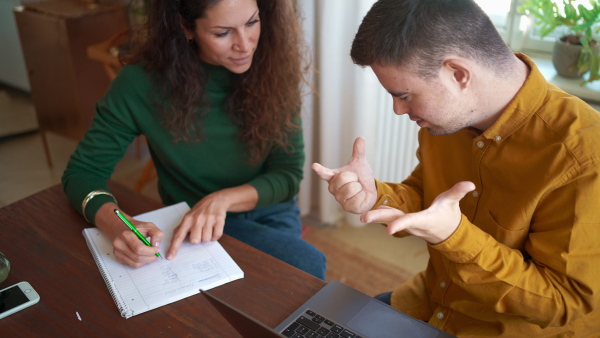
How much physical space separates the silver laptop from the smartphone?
0.46 metres

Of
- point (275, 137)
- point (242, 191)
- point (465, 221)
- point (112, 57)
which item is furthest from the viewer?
point (112, 57)

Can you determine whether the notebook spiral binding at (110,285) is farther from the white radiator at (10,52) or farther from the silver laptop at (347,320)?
the white radiator at (10,52)

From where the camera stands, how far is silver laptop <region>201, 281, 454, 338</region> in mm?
959

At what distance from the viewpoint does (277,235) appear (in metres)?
1.48

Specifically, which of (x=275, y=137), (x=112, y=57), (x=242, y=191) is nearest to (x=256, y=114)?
(x=275, y=137)

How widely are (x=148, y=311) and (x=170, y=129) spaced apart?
2.06 ft

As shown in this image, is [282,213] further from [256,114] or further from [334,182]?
[334,182]

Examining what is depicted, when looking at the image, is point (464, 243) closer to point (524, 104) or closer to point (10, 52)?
point (524, 104)

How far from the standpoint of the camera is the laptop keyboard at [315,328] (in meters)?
0.95

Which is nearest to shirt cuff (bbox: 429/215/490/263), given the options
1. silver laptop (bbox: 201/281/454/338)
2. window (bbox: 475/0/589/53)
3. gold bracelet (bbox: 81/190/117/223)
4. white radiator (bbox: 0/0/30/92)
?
silver laptop (bbox: 201/281/454/338)

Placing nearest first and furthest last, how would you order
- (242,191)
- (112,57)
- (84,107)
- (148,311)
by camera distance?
(148,311) < (242,191) < (112,57) < (84,107)

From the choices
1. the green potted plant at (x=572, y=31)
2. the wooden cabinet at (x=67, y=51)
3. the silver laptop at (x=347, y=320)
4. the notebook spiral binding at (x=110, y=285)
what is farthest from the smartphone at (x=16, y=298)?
the wooden cabinet at (x=67, y=51)

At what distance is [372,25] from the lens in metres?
0.96

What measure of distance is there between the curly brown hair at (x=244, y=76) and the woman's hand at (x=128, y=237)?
34 cm
